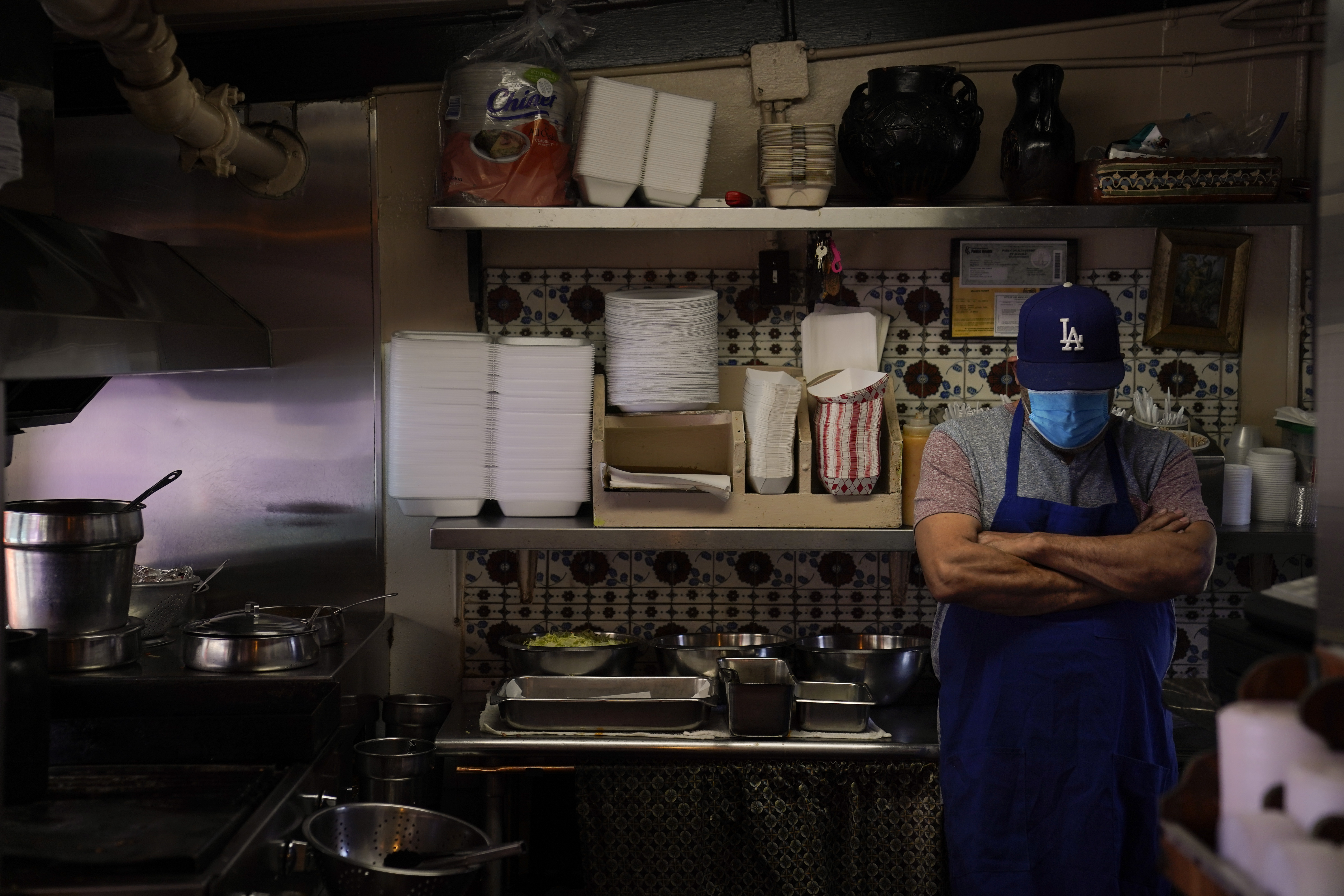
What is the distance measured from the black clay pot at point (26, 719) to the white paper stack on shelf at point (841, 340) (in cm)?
209

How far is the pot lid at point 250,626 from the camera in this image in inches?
106

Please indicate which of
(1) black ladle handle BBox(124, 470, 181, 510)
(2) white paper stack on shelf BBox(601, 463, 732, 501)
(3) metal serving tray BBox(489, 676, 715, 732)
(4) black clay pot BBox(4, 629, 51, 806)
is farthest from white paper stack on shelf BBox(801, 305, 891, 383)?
(4) black clay pot BBox(4, 629, 51, 806)

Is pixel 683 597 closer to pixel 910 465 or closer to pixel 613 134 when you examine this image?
pixel 910 465

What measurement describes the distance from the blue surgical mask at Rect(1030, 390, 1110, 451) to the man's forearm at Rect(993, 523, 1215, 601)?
0.23 metres

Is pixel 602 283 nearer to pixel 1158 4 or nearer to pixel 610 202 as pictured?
pixel 610 202

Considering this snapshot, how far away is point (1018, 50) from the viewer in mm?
3303

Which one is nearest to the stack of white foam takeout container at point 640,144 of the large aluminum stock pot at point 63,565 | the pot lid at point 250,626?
the pot lid at point 250,626

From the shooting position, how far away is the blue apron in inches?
97.4

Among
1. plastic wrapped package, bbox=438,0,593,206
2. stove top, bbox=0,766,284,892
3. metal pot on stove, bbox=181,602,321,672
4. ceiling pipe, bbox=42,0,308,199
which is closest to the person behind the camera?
stove top, bbox=0,766,284,892

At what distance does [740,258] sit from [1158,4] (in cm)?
146

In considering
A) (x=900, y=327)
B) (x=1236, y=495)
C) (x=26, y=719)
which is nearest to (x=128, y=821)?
(x=26, y=719)

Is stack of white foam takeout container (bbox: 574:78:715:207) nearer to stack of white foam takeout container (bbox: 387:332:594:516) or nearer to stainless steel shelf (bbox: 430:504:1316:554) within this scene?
stack of white foam takeout container (bbox: 387:332:594:516)

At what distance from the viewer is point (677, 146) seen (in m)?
3.00

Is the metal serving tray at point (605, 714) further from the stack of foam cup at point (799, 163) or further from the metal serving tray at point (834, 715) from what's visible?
the stack of foam cup at point (799, 163)
